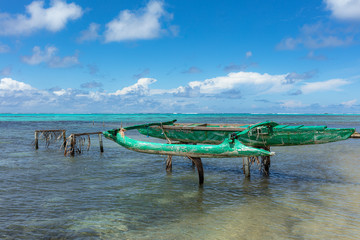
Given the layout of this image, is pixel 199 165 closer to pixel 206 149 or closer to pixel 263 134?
pixel 206 149

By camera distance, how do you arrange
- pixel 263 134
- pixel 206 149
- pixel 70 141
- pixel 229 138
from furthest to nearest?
1. pixel 70 141
2. pixel 263 134
3. pixel 206 149
4. pixel 229 138

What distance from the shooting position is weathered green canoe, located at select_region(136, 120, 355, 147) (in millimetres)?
9653

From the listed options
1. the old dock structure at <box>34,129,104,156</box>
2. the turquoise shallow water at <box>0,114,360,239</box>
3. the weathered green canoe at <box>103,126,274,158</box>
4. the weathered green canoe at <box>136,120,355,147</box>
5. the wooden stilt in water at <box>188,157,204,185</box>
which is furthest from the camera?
the old dock structure at <box>34,129,104,156</box>

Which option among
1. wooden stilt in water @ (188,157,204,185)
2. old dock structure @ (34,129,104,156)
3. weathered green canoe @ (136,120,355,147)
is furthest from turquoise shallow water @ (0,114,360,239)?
old dock structure @ (34,129,104,156)

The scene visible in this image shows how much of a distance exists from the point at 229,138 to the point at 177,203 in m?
2.60

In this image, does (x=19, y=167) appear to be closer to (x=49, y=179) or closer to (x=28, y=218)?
(x=49, y=179)

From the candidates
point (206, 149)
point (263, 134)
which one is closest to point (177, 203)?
point (206, 149)

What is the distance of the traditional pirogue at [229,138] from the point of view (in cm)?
816

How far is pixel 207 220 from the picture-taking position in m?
7.05

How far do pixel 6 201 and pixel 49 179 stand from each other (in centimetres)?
314

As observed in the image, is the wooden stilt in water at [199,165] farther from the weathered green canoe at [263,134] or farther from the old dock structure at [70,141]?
the old dock structure at [70,141]

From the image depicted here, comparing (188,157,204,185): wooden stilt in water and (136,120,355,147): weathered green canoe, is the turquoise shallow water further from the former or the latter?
(136,120,355,147): weathered green canoe

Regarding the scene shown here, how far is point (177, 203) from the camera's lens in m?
8.40

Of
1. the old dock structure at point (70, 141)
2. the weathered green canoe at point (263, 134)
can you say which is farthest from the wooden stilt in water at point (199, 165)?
the old dock structure at point (70, 141)
